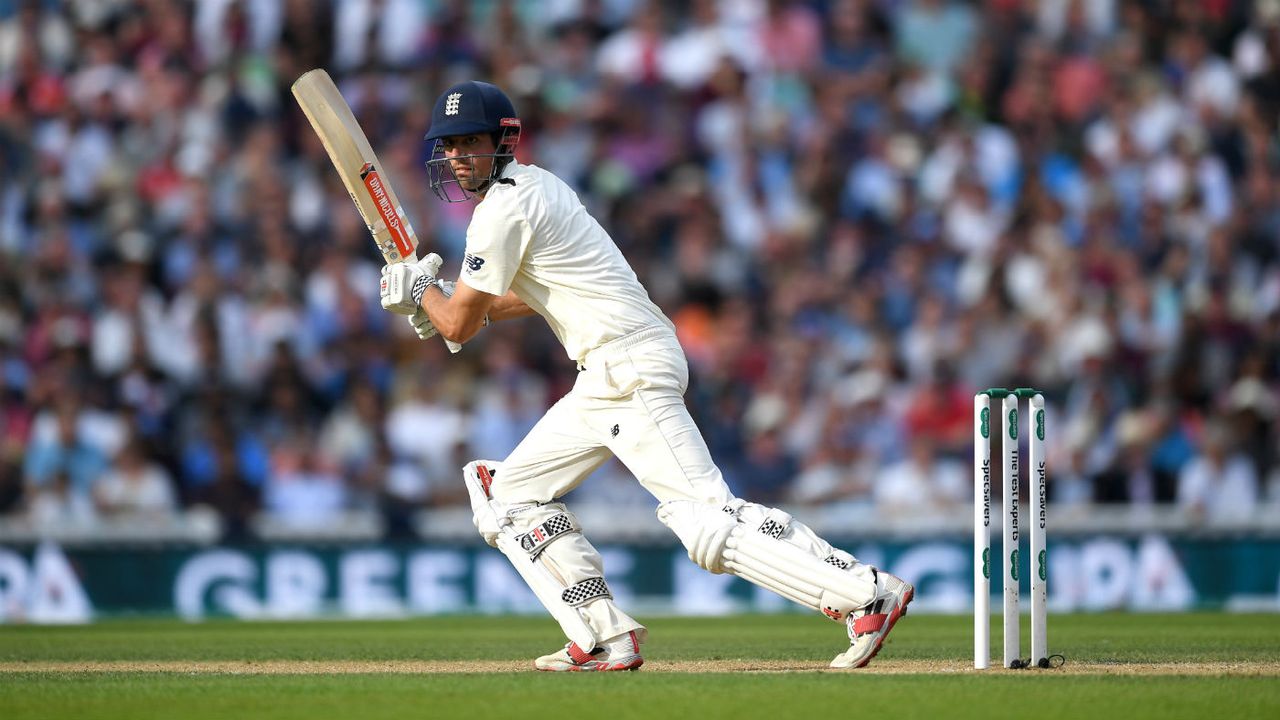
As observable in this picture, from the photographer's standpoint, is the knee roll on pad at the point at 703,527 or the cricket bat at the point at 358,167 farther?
the cricket bat at the point at 358,167

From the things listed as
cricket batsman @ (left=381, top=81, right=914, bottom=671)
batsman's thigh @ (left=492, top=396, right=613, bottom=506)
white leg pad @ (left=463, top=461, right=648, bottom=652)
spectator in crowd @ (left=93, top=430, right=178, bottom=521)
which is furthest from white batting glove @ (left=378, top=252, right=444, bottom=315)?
spectator in crowd @ (left=93, top=430, right=178, bottom=521)

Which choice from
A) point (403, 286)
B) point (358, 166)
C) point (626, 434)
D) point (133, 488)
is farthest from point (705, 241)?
point (626, 434)

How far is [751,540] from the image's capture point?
623cm

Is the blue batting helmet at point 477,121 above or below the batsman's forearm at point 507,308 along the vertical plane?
above

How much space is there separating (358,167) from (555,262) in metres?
1.07

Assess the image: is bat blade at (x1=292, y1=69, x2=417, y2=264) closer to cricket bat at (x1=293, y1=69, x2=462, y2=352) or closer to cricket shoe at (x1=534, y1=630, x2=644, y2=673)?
cricket bat at (x1=293, y1=69, x2=462, y2=352)

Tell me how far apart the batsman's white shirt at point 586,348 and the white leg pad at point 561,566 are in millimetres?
73

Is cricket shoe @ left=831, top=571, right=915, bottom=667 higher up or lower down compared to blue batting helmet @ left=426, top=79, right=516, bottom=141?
lower down

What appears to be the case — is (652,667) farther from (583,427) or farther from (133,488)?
(133,488)

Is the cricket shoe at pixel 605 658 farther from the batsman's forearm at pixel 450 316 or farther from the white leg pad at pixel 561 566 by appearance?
the batsman's forearm at pixel 450 316

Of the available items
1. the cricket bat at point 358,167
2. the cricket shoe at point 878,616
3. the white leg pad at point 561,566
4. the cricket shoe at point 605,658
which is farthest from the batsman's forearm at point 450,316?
the cricket shoe at point 878,616

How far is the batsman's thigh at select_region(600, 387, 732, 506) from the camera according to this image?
6320 millimetres

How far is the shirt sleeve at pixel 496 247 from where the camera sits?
248 inches

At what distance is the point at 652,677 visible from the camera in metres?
6.23
